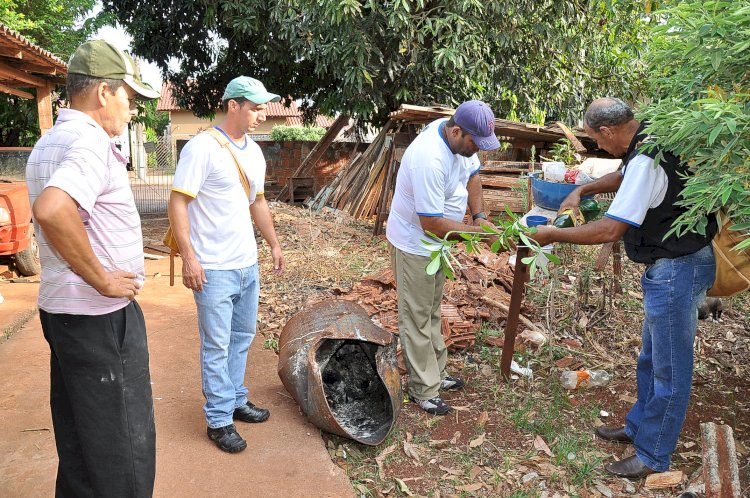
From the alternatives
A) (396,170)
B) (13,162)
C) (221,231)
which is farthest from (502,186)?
(13,162)

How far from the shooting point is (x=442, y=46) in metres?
10.2

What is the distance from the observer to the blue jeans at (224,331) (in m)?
3.39

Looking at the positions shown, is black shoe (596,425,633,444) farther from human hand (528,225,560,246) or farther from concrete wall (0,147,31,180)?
concrete wall (0,147,31,180)

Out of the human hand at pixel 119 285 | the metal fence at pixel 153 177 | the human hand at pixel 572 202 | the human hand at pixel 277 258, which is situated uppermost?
the human hand at pixel 572 202

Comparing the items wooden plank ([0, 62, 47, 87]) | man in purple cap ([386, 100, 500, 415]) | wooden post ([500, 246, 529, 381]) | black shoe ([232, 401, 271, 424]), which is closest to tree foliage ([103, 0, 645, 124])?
wooden plank ([0, 62, 47, 87])

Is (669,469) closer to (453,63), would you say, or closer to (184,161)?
(184,161)

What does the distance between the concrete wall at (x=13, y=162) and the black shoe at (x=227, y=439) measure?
28.8 feet

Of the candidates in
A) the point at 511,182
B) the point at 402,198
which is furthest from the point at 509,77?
the point at 402,198

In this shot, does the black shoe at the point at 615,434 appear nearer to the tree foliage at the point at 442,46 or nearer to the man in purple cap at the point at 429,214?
the man in purple cap at the point at 429,214

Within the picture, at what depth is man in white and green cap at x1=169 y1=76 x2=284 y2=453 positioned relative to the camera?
10.7 ft

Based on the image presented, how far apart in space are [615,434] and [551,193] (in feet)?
5.40

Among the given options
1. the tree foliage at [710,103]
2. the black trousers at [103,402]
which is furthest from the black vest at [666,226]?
the black trousers at [103,402]

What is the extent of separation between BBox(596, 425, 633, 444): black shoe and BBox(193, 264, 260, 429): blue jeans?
2.40m

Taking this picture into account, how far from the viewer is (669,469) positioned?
357cm
